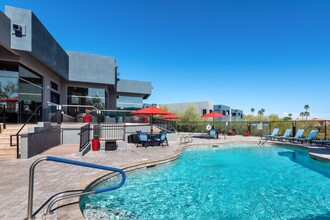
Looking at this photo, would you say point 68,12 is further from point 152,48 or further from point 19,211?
point 19,211

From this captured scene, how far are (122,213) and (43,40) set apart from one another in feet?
37.0

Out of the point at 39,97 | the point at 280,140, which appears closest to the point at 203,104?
the point at 280,140

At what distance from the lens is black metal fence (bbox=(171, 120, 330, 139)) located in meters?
17.0

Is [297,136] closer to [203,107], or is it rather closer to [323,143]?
[323,143]

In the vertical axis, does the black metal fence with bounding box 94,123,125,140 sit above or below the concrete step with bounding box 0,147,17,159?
above

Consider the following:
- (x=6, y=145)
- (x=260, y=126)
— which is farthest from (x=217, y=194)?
(x=260, y=126)

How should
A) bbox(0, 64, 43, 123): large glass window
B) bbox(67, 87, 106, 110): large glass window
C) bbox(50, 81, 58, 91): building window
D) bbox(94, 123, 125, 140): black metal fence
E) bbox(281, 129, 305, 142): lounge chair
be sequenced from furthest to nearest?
bbox(67, 87, 106, 110): large glass window < bbox(50, 81, 58, 91): building window < bbox(281, 129, 305, 142): lounge chair < bbox(94, 123, 125, 140): black metal fence < bbox(0, 64, 43, 123): large glass window

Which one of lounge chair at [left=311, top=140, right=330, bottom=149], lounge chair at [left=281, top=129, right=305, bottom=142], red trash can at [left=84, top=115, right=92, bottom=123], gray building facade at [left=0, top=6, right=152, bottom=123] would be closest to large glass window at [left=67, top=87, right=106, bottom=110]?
gray building facade at [left=0, top=6, right=152, bottom=123]

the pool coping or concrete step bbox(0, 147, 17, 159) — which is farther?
concrete step bbox(0, 147, 17, 159)

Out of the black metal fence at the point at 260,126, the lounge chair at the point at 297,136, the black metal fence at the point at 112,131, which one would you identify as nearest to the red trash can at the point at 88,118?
the black metal fence at the point at 112,131

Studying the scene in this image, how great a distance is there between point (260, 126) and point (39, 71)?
18211mm

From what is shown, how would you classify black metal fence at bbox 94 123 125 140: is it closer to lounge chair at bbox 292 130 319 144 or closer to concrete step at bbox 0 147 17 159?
concrete step at bbox 0 147 17 159

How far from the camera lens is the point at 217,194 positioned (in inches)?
206

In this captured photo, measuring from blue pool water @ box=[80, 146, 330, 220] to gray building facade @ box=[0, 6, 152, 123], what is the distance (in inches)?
334
